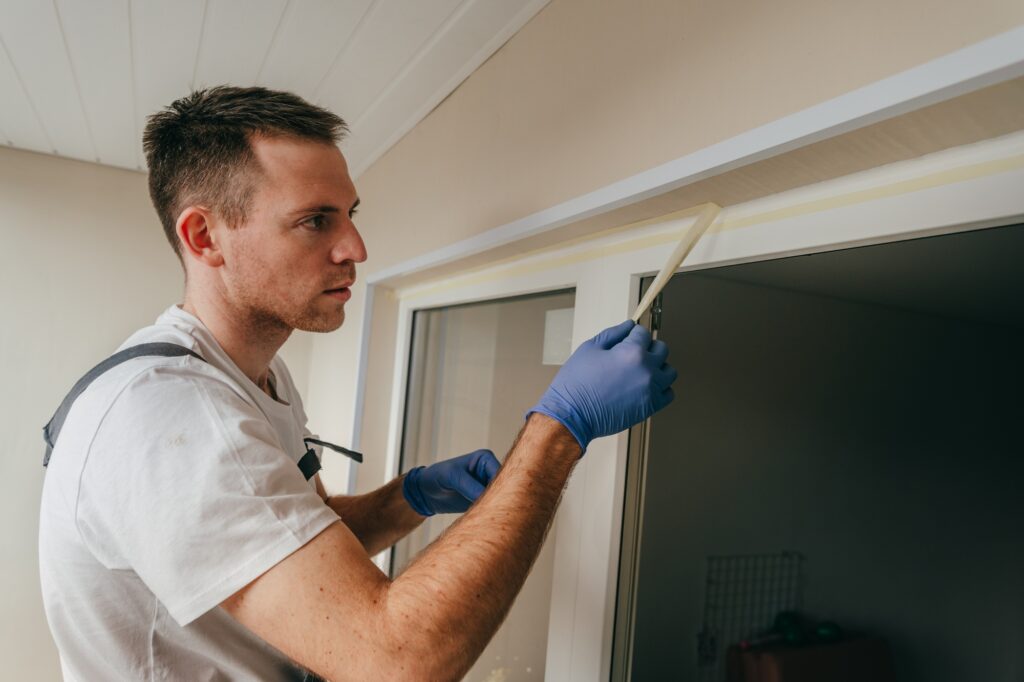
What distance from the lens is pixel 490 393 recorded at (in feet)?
4.97

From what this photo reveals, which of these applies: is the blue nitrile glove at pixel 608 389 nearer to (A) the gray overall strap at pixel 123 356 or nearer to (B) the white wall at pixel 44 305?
(A) the gray overall strap at pixel 123 356

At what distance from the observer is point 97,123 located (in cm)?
216

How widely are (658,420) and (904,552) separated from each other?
1.31ft

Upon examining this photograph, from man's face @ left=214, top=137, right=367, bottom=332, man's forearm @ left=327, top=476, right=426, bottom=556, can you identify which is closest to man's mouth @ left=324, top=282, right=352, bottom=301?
man's face @ left=214, top=137, right=367, bottom=332

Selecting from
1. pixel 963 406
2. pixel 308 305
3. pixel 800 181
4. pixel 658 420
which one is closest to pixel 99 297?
pixel 308 305

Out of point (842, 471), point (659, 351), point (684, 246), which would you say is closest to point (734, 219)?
point (684, 246)

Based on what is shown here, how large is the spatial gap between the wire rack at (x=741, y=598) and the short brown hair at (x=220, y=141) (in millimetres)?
907

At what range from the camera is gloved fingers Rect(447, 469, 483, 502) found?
1118 mm

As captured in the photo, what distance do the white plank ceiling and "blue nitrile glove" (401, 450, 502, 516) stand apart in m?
0.91

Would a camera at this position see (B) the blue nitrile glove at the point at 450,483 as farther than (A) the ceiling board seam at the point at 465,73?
No

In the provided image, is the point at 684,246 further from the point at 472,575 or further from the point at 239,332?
the point at 239,332

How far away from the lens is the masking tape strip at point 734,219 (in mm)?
583

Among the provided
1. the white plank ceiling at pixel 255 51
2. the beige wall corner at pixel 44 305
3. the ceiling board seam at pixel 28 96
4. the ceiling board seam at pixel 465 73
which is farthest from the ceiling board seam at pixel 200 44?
the beige wall corner at pixel 44 305

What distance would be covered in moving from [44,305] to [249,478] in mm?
2640
